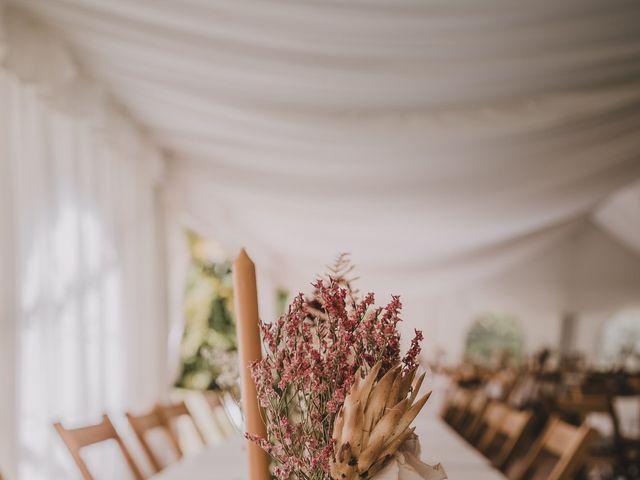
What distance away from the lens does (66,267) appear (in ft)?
10.2

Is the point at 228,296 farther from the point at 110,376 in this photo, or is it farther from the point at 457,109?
the point at 457,109

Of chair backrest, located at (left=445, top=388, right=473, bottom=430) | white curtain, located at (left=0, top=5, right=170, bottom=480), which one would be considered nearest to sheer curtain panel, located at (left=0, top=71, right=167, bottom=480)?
white curtain, located at (left=0, top=5, right=170, bottom=480)

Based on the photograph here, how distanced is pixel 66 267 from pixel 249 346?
2.40 metres

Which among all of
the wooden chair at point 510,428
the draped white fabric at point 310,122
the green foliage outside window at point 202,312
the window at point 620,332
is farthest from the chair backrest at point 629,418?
the window at point 620,332

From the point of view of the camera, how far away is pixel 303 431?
922 millimetres

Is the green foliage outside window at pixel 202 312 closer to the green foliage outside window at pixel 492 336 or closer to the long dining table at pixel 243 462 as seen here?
the green foliage outside window at pixel 492 336

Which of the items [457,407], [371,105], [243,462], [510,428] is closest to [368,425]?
[243,462]

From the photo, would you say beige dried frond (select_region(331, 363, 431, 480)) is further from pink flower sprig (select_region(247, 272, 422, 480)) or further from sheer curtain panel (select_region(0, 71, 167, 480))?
sheer curtain panel (select_region(0, 71, 167, 480))

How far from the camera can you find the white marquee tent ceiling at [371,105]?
7.33ft

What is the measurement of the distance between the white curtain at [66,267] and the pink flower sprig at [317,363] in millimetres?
1755

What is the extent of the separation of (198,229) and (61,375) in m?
2.66

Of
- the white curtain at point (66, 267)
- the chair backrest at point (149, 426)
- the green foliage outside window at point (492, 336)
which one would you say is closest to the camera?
the chair backrest at point (149, 426)

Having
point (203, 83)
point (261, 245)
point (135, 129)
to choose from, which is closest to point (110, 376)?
point (135, 129)

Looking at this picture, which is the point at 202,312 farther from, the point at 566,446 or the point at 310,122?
the point at 566,446
